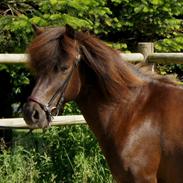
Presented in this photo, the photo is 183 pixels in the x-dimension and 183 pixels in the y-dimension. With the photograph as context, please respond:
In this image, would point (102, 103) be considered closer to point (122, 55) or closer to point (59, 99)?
point (59, 99)

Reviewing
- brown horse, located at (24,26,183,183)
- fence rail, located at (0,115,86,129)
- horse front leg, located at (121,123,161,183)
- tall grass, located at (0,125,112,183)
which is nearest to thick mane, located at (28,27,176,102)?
brown horse, located at (24,26,183,183)

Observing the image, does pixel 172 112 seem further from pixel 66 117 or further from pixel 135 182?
pixel 66 117

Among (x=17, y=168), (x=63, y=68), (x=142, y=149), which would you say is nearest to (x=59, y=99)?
(x=63, y=68)

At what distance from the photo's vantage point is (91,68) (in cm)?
359

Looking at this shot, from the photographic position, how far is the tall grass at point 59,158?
4938 mm

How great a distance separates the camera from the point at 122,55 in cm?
451

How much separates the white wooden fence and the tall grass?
10.8 inches

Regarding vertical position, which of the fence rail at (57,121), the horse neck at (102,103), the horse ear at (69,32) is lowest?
the fence rail at (57,121)

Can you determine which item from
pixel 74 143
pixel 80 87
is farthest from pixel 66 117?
pixel 80 87

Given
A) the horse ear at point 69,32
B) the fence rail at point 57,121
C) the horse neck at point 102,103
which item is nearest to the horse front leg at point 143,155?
the horse neck at point 102,103

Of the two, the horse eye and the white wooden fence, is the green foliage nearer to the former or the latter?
the white wooden fence

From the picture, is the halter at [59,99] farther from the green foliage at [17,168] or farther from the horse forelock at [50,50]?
the green foliage at [17,168]

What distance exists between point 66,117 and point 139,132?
152cm

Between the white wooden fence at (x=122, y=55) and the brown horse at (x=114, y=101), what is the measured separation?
2.95 feet
